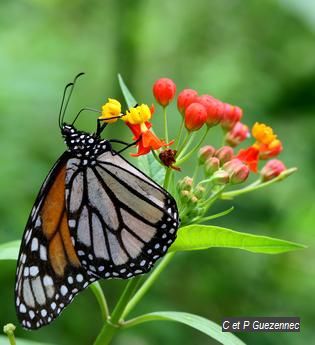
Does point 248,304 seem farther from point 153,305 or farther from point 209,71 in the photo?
point 209,71

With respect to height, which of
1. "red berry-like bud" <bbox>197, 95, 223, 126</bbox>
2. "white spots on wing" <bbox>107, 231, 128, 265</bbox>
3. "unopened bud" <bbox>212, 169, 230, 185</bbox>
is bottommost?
"white spots on wing" <bbox>107, 231, 128, 265</bbox>

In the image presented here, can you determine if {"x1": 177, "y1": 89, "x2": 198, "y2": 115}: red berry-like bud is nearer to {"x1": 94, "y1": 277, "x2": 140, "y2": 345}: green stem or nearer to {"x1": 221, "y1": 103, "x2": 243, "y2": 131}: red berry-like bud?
{"x1": 221, "y1": 103, "x2": 243, "y2": 131}: red berry-like bud

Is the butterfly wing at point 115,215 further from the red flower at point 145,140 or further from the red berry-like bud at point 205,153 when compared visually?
the red berry-like bud at point 205,153

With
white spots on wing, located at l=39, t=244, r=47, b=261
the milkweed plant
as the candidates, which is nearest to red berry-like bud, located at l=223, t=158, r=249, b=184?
the milkweed plant

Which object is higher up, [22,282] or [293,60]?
[293,60]

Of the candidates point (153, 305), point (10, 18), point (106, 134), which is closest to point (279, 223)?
point (153, 305)

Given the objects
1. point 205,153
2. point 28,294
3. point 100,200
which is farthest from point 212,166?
point 28,294
